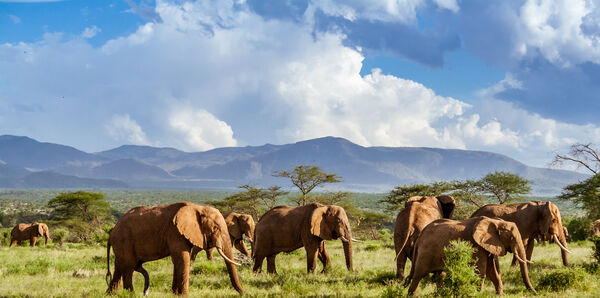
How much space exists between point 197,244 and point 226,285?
2726mm

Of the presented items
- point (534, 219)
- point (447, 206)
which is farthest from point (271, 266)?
point (534, 219)

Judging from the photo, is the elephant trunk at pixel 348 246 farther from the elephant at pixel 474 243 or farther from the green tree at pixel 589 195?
the green tree at pixel 589 195

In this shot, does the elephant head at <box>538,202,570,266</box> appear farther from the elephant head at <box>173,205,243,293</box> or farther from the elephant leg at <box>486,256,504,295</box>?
the elephant head at <box>173,205,243,293</box>

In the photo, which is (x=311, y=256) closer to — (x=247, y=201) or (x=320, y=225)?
(x=320, y=225)

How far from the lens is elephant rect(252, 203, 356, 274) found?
1438 centimetres

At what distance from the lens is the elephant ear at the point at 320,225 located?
561 inches

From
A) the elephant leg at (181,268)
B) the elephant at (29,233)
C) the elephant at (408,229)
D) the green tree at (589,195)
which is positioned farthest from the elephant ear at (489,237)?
the elephant at (29,233)

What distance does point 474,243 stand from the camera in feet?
32.0

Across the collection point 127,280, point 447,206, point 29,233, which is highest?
point 447,206

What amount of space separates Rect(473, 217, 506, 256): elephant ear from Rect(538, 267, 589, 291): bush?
2.65 meters

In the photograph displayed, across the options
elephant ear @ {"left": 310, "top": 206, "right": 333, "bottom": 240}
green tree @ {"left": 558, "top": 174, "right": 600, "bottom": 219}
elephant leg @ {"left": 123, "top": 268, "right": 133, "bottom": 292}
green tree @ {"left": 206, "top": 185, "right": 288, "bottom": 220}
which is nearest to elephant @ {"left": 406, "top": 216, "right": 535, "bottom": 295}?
elephant ear @ {"left": 310, "top": 206, "right": 333, "bottom": 240}

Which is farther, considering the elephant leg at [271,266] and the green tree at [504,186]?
the green tree at [504,186]

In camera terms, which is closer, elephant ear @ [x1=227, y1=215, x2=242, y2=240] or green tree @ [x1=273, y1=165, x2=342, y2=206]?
elephant ear @ [x1=227, y1=215, x2=242, y2=240]

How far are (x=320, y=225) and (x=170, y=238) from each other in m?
5.61
